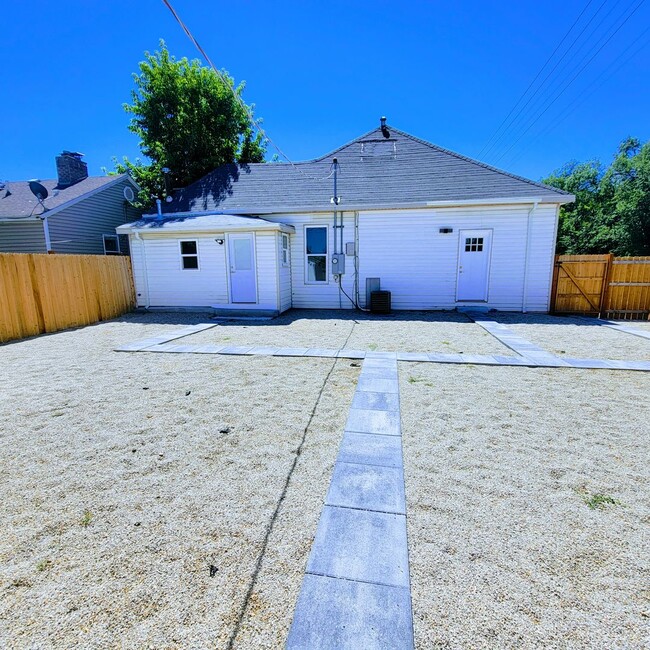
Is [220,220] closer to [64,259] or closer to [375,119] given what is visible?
[64,259]

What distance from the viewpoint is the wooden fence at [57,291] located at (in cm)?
732

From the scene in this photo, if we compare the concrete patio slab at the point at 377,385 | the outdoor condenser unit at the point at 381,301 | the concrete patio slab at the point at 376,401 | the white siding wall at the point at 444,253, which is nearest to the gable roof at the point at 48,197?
the white siding wall at the point at 444,253

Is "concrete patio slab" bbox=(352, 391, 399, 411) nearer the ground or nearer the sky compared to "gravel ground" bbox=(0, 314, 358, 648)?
nearer the ground

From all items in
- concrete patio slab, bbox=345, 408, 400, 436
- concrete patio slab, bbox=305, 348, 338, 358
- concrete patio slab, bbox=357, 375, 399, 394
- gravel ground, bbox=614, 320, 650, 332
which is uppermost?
concrete patio slab, bbox=305, 348, 338, 358

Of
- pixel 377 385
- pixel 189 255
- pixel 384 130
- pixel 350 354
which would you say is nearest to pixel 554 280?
pixel 350 354

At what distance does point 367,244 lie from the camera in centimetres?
1066

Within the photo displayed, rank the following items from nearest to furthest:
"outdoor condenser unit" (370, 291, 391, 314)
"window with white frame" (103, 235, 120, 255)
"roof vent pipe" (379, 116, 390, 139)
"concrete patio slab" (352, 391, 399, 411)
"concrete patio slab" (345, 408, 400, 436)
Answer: "concrete patio slab" (345, 408, 400, 436) → "concrete patio slab" (352, 391, 399, 411) → "outdoor condenser unit" (370, 291, 391, 314) → "roof vent pipe" (379, 116, 390, 139) → "window with white frame" (103, 235, 120, 255)

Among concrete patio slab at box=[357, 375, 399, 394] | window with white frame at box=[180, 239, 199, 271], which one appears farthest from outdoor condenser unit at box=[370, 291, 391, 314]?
concrete patio slab at box=[357, 375, 399, 394]

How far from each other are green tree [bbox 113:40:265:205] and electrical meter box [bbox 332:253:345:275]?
10802 mm

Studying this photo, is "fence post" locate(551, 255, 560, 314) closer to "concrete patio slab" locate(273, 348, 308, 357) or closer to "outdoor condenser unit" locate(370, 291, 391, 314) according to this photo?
"outdoor condenser unit" locate(370, 291, 391, 314)

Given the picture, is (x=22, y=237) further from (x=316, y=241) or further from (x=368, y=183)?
(x=368, y=183)

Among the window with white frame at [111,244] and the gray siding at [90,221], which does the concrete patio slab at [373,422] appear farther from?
the window with white frame at [111,244]

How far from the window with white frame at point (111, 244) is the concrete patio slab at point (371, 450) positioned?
1633 cm

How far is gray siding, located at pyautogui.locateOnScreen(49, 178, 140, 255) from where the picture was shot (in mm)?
12906
